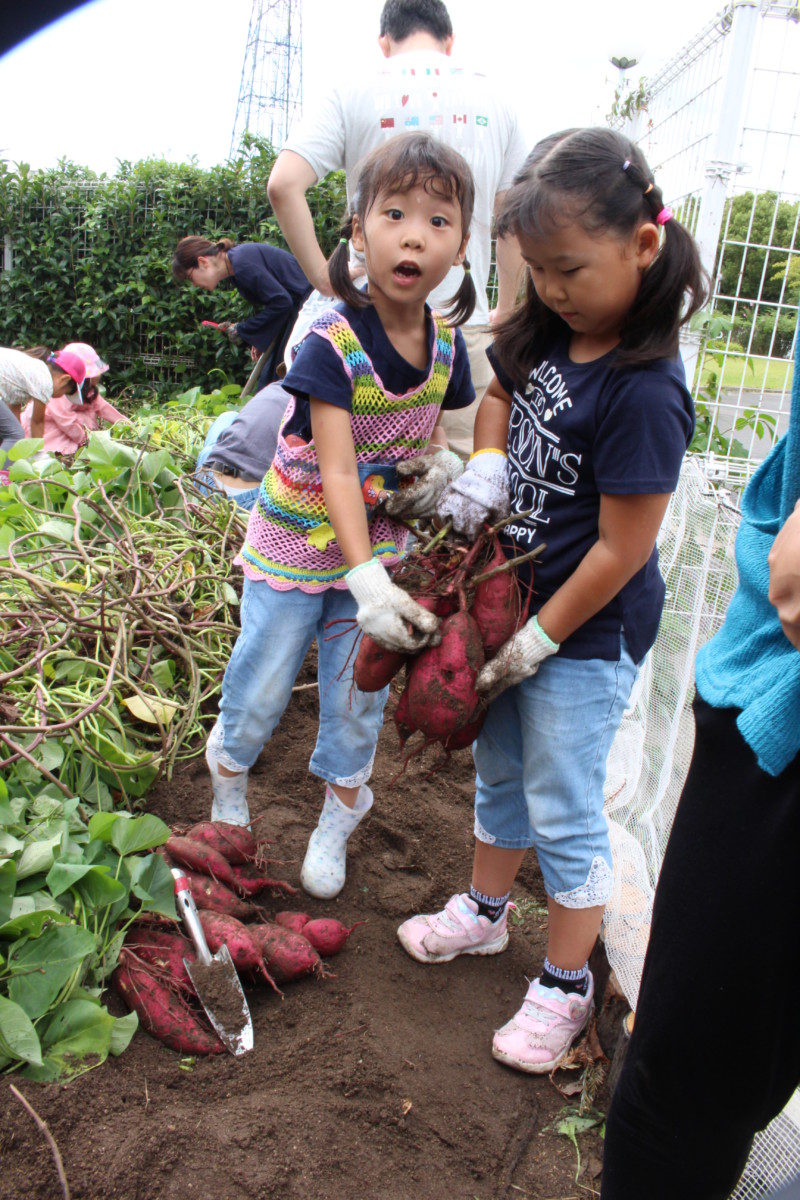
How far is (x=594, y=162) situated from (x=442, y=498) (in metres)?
0.63

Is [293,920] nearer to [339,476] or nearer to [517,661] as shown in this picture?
[517,661]

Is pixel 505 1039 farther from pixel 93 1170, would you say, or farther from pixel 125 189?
pixel 125 189

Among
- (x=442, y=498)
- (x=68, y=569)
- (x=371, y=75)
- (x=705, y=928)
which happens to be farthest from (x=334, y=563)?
(x=371, y=75)

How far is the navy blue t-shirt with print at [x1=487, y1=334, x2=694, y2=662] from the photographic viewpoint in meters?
1.43

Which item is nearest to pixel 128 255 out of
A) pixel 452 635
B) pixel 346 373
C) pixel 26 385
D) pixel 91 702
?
pixel 26 385

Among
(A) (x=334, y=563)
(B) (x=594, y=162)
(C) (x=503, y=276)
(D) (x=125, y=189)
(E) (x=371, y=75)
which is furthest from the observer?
(D) (x=125, y=189)

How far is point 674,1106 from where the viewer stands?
110cm

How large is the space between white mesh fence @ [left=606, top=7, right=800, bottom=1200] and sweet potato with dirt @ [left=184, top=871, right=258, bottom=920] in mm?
801

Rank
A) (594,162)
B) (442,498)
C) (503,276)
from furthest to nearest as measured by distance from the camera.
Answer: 1. (503,276)
2. (442,498)
3. (594,162)

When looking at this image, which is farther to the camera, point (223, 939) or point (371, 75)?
point (371, 75)

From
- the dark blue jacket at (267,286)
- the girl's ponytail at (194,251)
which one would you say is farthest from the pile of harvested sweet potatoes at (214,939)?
the girl's ponytail at (194,251)

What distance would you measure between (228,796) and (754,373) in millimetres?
3935

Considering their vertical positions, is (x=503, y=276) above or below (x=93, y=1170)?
above

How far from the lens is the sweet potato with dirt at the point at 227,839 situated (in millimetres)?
2072
